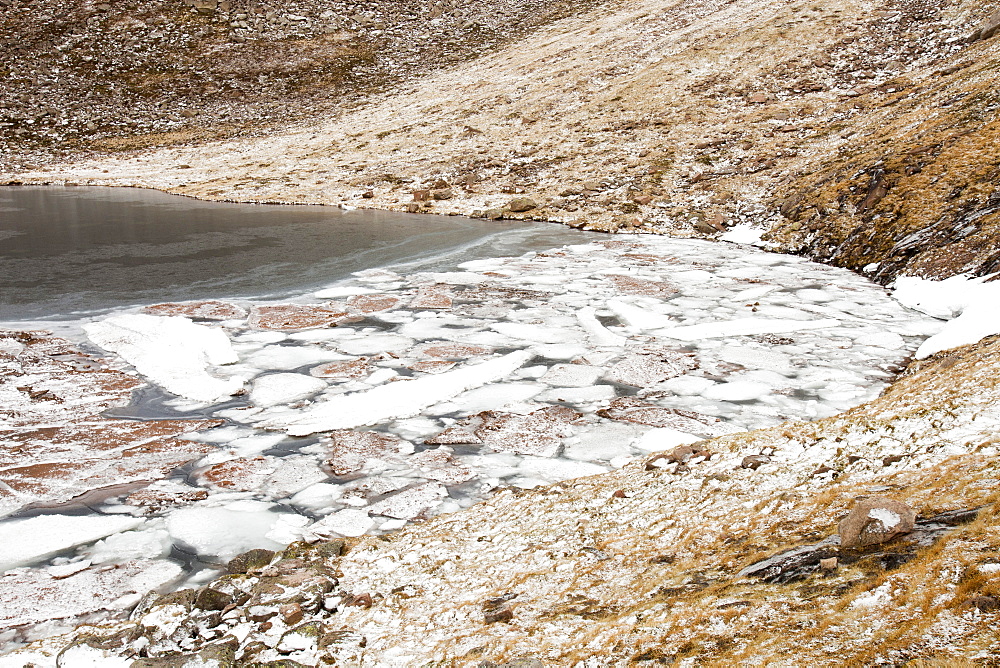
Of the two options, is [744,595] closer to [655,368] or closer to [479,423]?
[479,423]

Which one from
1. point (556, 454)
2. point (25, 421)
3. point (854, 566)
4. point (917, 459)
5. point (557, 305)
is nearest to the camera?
point (854, 566)

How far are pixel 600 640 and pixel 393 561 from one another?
161 cm

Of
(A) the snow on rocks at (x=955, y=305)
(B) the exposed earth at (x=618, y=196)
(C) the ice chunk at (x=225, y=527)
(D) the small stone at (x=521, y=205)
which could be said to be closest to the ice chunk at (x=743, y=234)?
(B) the exposed earth at (x=618, y=196)

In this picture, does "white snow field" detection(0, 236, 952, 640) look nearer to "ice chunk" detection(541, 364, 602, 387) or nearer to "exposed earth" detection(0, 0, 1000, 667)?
"ice chunk" detection(541, 364, 602, 387)

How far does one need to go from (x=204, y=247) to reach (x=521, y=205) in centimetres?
796

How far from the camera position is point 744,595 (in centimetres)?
330

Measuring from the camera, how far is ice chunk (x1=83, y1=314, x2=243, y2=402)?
7484 millimetres

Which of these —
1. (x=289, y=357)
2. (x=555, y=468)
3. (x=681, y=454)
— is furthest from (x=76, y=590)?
(x=289, y=357)

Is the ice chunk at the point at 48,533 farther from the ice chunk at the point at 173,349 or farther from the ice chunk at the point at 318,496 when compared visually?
the ice chunk at the point at 173,349

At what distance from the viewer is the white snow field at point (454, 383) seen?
5203mm

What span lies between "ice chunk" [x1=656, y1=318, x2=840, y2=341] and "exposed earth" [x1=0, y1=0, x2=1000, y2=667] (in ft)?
5.92

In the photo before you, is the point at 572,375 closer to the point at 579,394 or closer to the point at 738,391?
the point at 579,394

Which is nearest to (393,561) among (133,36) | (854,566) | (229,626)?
(229,626)

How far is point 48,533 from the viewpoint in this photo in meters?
4.89
